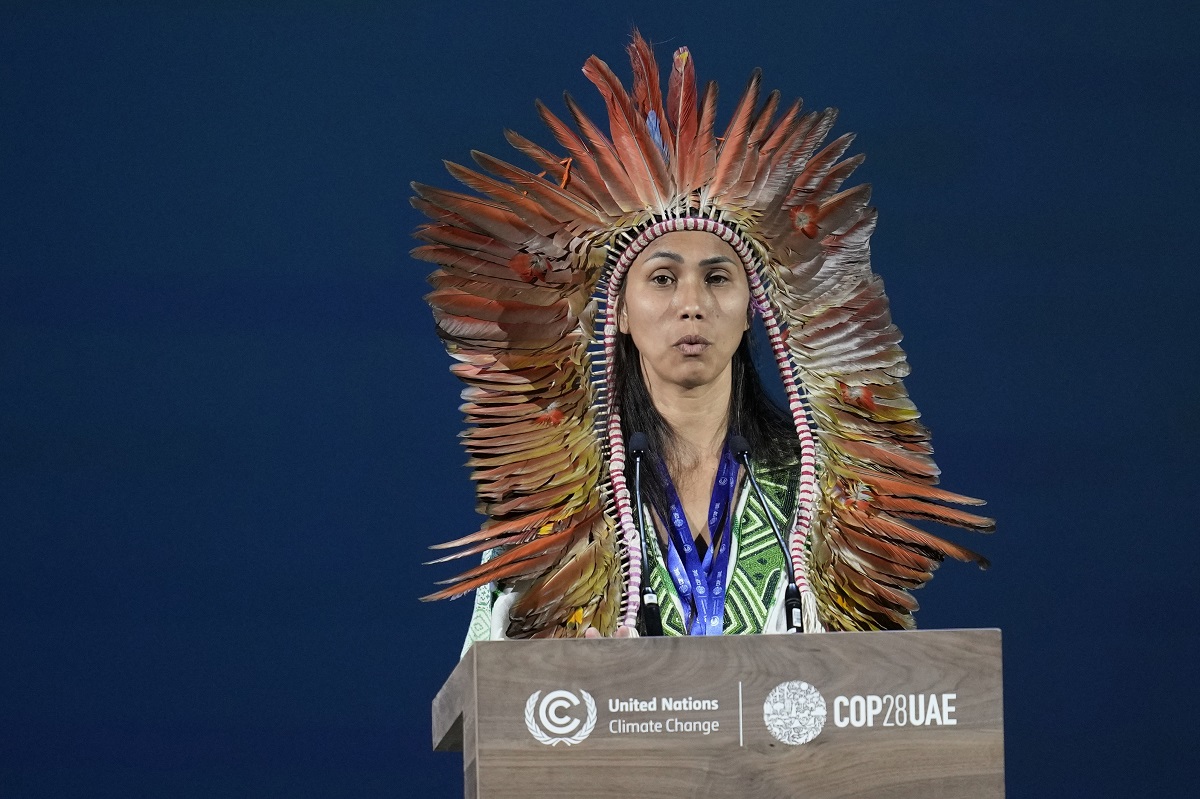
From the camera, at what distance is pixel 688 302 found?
3.23 metres

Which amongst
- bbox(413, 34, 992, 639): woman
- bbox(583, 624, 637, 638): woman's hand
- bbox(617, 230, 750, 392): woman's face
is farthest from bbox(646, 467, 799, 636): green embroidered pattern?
bbox(617, 230, 750, 392): woman's face

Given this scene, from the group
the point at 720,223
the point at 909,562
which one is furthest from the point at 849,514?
the point at 720,223

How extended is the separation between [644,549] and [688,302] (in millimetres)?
410

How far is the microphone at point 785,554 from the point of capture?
9.67 feet

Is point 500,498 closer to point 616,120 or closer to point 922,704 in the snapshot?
point 616,120

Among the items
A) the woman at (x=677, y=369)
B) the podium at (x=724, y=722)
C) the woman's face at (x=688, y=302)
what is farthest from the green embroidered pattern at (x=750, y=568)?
the podium at (x=724, y=722)

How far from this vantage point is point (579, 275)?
10.9ft

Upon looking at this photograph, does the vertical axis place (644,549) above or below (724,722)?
above

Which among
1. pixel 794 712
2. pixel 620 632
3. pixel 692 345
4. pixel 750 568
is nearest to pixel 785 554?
pixel 750 568

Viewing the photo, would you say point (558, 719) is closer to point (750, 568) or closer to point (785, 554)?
point (785, 554)

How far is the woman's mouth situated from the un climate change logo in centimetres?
115

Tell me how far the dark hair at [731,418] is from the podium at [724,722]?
1085 millimetres

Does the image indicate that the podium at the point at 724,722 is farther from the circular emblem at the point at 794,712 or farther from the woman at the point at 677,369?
the woman at the point at 677,369

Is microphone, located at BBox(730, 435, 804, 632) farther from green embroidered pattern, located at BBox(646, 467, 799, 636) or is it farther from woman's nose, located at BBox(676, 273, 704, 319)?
woman's nose, located at BBox(676, 273, 704, 319)
